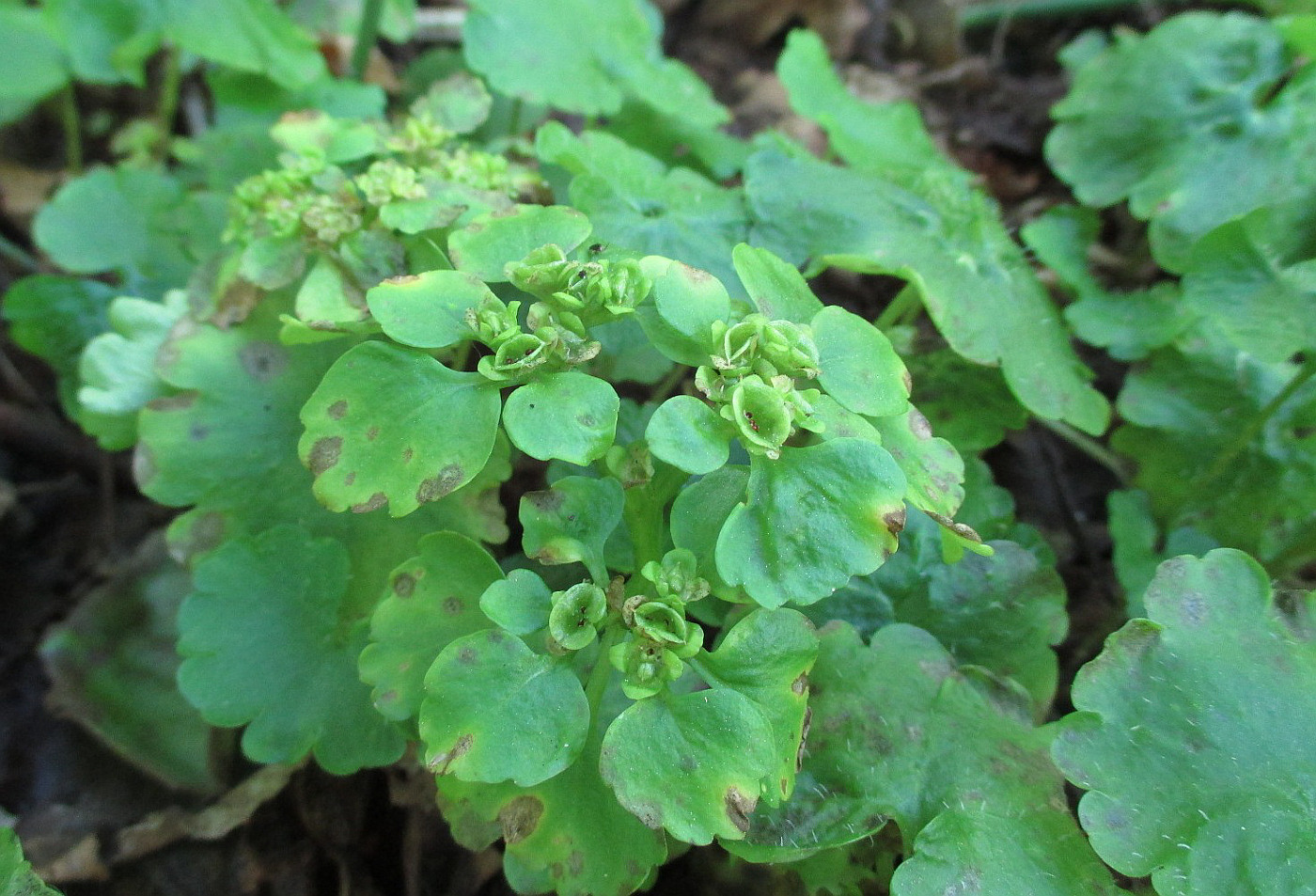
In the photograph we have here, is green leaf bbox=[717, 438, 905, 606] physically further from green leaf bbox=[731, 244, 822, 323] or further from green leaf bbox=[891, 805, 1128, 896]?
green leaf bbox=[891, 805, 1128, 896]

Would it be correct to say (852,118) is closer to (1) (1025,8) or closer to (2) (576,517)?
(1) (1025,8)

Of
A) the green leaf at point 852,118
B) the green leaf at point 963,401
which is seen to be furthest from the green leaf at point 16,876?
the green leaf at point 852,118

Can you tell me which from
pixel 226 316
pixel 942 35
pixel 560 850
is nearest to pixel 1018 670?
pixel 560 850

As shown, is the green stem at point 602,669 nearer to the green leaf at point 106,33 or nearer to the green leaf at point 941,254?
the green leaf at point 941,254

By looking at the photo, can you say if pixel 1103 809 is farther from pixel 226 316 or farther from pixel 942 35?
pixel 942 35

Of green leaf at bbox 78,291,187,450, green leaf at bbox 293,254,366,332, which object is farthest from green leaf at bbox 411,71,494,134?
green leaf at bbox 78,291,187,450
